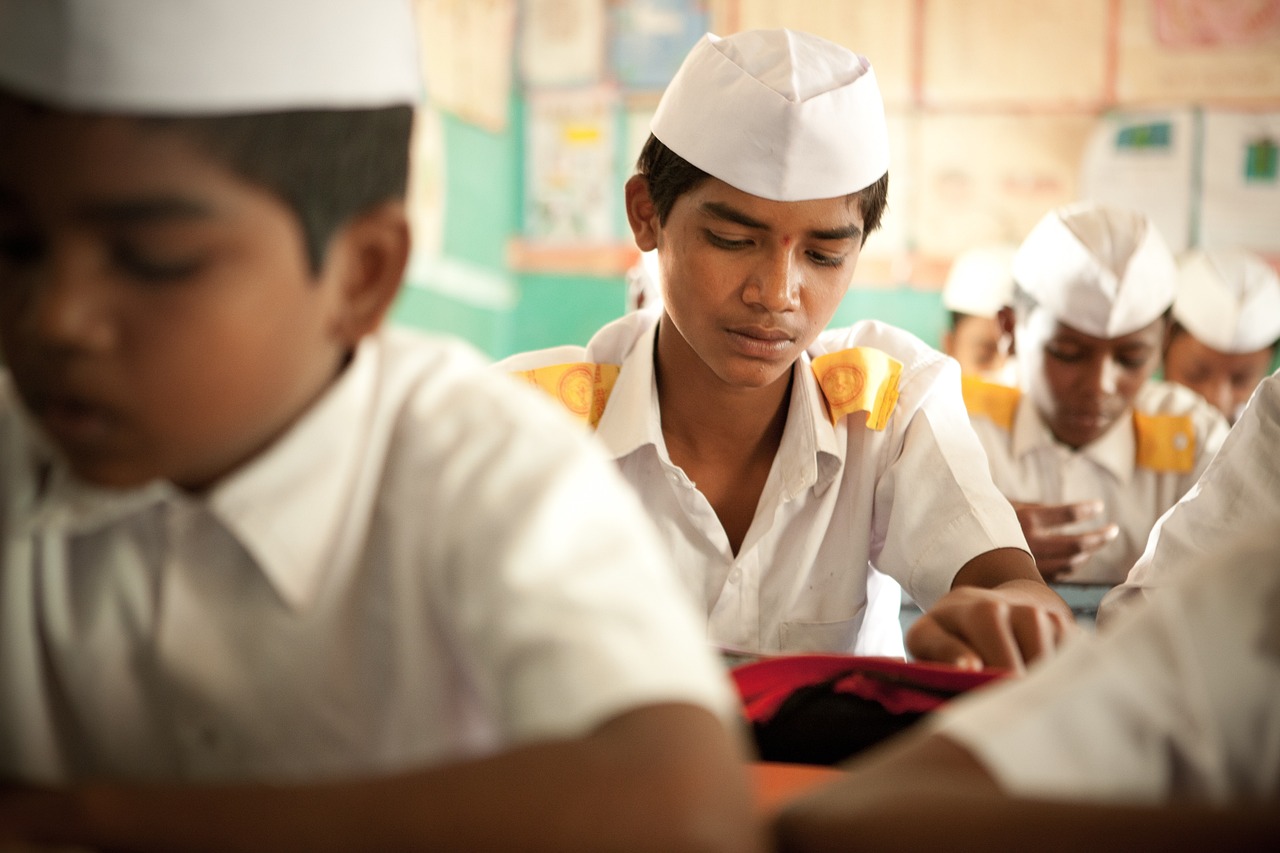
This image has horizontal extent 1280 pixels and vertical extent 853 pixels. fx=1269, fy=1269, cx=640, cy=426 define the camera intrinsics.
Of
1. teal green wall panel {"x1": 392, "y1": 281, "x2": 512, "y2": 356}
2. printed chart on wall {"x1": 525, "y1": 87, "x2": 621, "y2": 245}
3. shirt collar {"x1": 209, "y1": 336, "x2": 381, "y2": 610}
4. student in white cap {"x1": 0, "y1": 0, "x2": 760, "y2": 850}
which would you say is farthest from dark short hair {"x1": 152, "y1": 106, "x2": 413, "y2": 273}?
printed chart on wall {"x1": 525, "y1": 87, "x2": 621, "y2": 245}

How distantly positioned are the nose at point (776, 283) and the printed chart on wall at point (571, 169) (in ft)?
12.5

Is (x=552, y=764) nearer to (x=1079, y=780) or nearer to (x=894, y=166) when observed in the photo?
(x=1079, y=780)

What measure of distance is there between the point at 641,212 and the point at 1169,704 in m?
1.47

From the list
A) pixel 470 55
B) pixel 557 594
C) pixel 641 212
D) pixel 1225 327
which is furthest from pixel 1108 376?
pixel 470 55

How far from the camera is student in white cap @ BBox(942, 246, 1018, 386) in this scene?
4.73 meters

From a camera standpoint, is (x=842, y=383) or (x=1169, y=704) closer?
A: (x=1169, y=704)

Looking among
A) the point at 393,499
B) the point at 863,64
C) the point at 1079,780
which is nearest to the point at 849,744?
the point at 1079,780

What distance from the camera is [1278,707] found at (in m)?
0.80

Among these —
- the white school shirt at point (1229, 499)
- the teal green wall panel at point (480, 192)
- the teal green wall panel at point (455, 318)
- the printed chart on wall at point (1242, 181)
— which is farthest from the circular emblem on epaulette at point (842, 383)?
the printed chart on wall at point (1242, 181)

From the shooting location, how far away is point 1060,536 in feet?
7.81

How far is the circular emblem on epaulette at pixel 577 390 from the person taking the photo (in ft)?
6.64

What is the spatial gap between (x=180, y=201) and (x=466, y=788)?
39cm

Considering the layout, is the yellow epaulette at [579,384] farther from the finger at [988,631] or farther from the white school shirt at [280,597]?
the white school shirt at [280,597]

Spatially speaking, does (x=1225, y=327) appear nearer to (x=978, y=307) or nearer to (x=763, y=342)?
(x=978, y=307)
